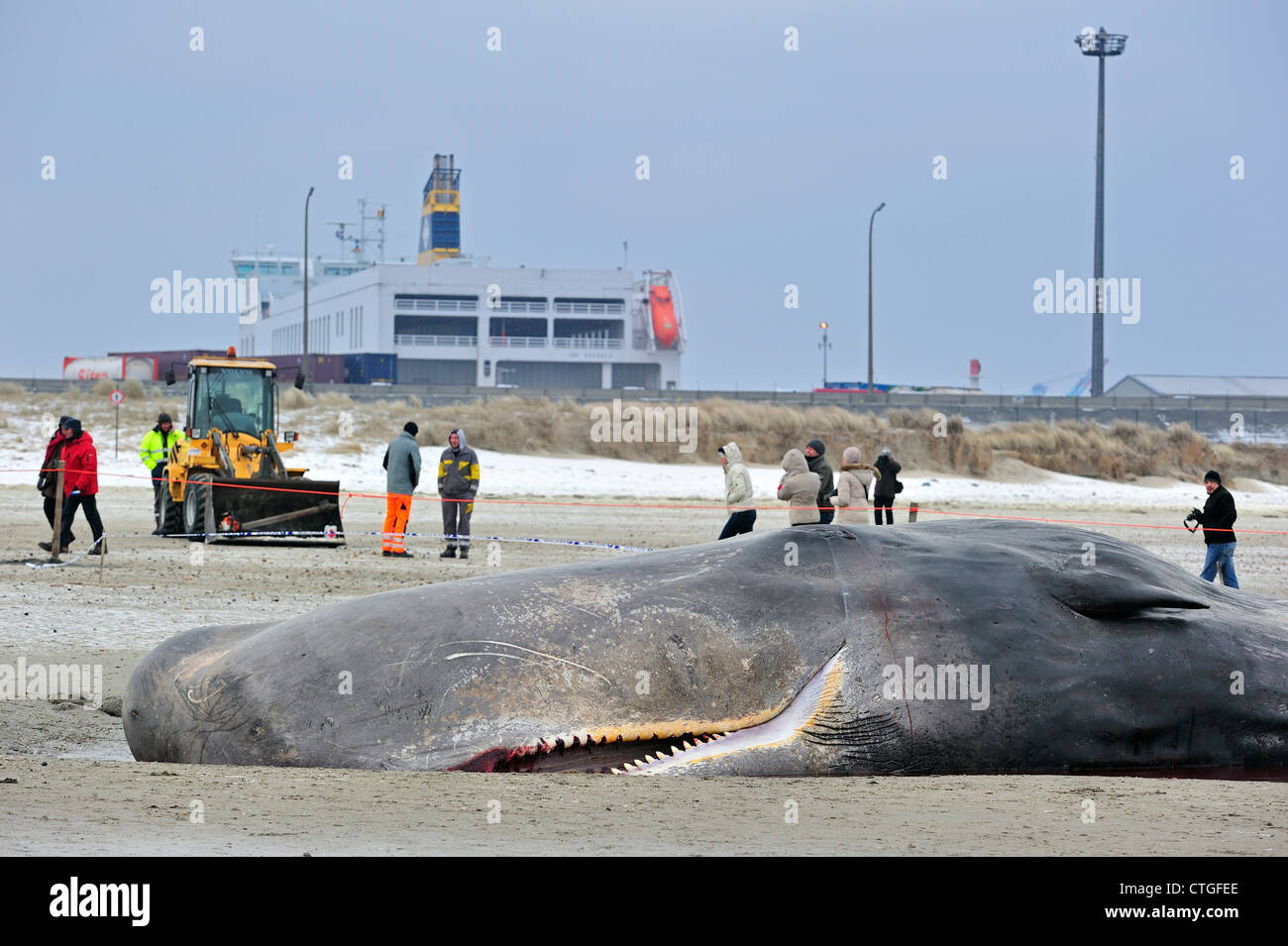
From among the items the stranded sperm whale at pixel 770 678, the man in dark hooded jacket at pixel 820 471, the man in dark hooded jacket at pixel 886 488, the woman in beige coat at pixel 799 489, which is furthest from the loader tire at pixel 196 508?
the stranded sperm whale at pixel 770 678

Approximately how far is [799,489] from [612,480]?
2022 cm

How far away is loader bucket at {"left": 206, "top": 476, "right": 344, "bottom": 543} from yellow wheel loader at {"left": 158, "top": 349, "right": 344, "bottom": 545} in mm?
14

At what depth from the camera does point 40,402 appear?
38562 mm

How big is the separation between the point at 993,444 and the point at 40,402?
91.9 feet

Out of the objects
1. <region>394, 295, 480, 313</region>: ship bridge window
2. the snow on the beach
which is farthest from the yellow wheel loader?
<region>394, 295, 480, 313</region>: ship bridge window

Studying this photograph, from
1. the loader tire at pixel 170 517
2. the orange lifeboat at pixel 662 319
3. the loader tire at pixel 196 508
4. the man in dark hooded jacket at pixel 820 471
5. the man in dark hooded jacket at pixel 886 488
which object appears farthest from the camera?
the orange lifeboat at pixel 662 319

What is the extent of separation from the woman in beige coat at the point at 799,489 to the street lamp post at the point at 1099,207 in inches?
1864

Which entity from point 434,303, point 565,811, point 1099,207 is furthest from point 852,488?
point 434,303

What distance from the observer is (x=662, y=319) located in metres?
90.8

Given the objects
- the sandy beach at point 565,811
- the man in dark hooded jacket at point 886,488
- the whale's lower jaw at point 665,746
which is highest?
the man in dark hooded jacket at point 886,488

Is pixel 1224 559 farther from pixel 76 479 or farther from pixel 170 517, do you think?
pixel 170 517

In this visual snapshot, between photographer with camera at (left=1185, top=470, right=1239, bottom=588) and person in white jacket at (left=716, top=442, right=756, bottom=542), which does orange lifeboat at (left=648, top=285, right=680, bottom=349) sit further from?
photographer with camera at (left=1185, top=470, right=1239, bottom=588)

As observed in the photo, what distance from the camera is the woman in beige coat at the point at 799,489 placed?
1345 cm

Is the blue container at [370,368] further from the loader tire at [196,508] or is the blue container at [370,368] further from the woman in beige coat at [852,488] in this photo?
the woman in beige coat at [852,488]
